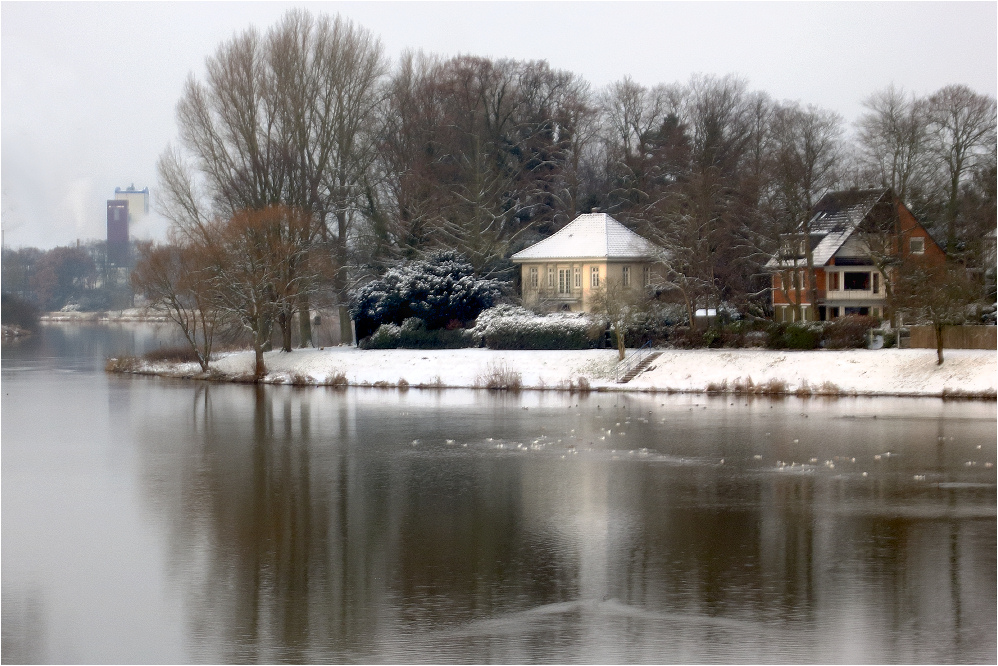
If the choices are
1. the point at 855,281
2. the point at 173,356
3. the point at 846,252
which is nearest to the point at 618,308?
the point at 846,252

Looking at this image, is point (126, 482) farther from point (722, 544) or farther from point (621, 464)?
point (722, 544)

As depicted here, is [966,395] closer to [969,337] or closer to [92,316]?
[969,337]

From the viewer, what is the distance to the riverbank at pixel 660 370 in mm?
38906

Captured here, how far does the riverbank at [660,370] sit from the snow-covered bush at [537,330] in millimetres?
721

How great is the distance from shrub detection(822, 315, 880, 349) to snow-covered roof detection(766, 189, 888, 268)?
6437 millimetres

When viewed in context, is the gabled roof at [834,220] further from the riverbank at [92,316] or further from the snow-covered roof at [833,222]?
the riverbank at [92,316]

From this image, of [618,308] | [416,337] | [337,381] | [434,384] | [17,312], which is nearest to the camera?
[434,384]

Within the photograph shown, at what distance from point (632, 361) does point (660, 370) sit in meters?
1.61

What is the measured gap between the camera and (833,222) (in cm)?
5531

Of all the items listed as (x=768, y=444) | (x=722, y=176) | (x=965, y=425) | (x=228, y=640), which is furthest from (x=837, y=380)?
(x=228, y=640)

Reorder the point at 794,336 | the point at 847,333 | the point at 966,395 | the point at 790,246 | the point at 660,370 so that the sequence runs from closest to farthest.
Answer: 1. the point at 966,395
2. the point at 847,333
3. the point at 660,370
4. the point at 794,336
5. the point at 790,246

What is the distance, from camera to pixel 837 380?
3994cm

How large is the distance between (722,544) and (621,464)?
7819 millimetres

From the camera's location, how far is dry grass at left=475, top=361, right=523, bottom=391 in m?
43.4
